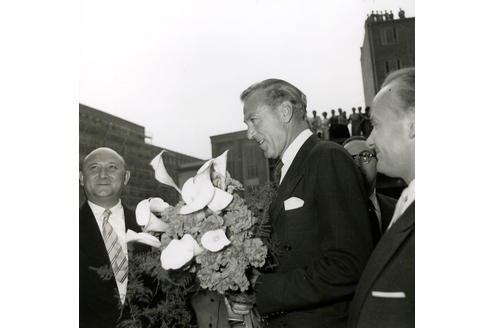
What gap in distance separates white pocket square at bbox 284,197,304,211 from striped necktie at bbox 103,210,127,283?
2.64ft

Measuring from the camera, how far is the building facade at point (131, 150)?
2184mm

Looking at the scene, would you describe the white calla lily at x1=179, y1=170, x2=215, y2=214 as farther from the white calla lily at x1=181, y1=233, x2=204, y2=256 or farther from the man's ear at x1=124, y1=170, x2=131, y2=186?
the man's ear at x1=124, y1=170, x2=131, y2=186

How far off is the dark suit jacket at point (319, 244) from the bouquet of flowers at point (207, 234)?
12 cm

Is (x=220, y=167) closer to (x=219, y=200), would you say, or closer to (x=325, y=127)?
(x=219, y=200)

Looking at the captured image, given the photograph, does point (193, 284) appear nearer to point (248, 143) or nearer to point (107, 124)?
point (107, 124)

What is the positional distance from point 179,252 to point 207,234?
0.09m

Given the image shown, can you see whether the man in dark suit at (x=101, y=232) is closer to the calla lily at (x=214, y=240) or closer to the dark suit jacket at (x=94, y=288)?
the dark suit jacket at (x=94, y=288)

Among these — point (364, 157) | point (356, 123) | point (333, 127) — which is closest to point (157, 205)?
point (364, 157)

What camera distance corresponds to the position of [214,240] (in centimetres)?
132

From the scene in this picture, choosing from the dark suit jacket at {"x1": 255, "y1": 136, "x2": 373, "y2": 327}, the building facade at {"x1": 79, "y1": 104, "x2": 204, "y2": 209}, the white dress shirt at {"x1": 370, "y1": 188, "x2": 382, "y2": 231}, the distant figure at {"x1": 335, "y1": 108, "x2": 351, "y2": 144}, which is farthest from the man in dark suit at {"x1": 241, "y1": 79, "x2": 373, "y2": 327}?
the distant figure at {"x1": 335, "y1": 108, "x2": 351, "y2": 144}

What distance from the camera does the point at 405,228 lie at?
43.8 inches

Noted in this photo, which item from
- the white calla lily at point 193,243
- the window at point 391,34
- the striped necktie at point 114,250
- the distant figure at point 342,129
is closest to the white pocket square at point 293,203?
the white calla lily at point 193,243
